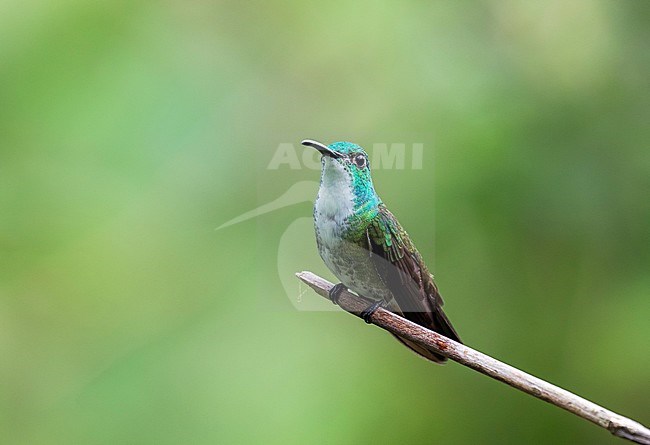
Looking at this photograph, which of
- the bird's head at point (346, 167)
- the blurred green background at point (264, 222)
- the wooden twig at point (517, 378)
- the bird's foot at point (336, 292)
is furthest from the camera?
the blurred green background at point (264, 222)

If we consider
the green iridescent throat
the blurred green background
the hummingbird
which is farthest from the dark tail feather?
the blurred green background

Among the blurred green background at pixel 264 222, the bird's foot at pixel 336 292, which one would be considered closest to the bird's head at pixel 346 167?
the bird's foot at pixel 336 292

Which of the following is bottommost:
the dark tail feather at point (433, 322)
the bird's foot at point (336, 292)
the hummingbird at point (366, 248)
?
the dark tail feather at point (433, 322)

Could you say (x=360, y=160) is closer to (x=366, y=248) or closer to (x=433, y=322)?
(x=366, y=248)

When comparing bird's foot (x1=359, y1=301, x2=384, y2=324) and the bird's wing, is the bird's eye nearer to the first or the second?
the bird's wing

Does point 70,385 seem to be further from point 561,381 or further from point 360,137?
point 561,381

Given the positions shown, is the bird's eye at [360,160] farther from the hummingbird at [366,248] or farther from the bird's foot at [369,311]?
the bird's foot at [369,311]

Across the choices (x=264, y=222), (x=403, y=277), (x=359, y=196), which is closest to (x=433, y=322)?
(x=403, y=277)
